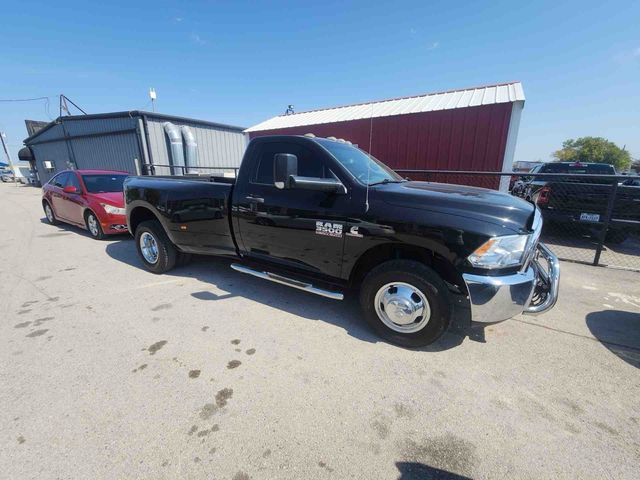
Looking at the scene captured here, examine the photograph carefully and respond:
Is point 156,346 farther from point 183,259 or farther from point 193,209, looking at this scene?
point 183,259

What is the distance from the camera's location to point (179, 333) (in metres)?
3.01

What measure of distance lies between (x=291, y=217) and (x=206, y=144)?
14.7 m

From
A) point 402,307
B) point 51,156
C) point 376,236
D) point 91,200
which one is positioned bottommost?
point 402,307

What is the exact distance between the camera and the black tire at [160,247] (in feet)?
14.6

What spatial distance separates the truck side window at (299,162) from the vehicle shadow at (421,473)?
2.38 metres

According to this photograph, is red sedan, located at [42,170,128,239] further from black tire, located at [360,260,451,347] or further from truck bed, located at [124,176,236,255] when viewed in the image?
black tire, located at [360,260,451,347]

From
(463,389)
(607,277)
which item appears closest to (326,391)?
(463,389)

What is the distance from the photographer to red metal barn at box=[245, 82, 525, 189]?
7.70m

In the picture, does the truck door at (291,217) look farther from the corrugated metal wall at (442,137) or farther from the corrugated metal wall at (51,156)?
the corrugated metal wall at (51,156)

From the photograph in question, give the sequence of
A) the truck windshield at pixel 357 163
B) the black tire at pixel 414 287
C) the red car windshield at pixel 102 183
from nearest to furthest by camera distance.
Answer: the black tire at pixel 414 287
the truck windshield at pixel 357 163
the red car windshield at pixel 102 183

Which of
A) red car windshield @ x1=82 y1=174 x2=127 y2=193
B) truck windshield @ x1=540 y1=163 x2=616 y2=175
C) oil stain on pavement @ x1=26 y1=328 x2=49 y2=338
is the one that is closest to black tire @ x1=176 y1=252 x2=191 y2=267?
oil stain on pavement @ x1=26 y1=328 x2=49 y2=338

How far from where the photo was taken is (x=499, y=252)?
7.67ft

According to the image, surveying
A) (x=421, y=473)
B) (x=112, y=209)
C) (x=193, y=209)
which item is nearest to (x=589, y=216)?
(x=421, y=473)

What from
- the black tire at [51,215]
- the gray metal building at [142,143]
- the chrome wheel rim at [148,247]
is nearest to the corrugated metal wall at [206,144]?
the gray metal building at [142,143]
